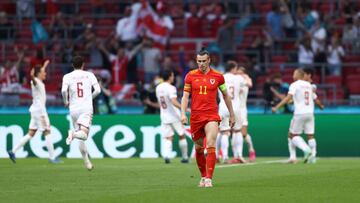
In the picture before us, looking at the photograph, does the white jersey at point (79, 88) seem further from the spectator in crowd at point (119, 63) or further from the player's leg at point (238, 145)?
the spectator in crowd at point (119, 63)

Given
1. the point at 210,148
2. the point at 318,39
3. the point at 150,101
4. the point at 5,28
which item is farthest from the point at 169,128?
the point at 5,28

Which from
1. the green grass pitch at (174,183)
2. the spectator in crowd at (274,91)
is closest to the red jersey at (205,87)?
the green grass pitch at (174,183)

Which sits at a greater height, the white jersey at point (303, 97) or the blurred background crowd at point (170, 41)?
the blurred background crowd at point (170, 41)

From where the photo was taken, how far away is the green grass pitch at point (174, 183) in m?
16.1

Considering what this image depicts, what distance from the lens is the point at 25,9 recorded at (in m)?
39.2

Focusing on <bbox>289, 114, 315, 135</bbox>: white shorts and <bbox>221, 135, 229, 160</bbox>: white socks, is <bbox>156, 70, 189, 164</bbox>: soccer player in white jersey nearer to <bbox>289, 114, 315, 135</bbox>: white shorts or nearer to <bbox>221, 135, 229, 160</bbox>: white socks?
<bbox>221, 135, 229, 160</bbox>: white socks

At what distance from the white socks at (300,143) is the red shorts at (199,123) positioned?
8328mm

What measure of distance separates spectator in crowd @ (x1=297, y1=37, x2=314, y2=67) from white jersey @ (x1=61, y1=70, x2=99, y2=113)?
14798 mm

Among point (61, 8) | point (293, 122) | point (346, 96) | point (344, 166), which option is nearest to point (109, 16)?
point (61, 8)

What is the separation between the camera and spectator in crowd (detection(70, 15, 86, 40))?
38031 mm

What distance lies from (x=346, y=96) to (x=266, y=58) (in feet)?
11.6

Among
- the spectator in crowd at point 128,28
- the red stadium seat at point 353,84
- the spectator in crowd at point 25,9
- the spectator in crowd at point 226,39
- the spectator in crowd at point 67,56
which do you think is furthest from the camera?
the spectator in crowd at point 25,9

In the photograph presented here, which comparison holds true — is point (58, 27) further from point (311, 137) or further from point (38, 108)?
point (311, 137)

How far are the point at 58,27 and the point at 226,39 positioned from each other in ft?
19.7
